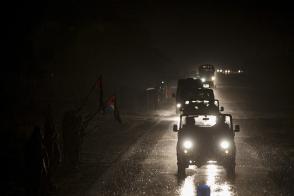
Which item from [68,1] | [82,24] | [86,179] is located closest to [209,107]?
[86,179]

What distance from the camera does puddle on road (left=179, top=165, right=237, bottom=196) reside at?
11.7 metres

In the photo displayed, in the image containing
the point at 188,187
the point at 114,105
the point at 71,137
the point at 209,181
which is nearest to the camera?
the point at 188,187

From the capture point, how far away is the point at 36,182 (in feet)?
35.4

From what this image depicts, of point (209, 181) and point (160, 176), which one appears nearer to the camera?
point (209, 181)

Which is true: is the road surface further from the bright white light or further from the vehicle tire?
the vehicle tire

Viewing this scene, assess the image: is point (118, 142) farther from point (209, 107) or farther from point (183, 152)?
point (183, 152)

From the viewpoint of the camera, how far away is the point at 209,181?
13133 millimetres

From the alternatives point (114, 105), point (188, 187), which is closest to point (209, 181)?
point (188, 187)

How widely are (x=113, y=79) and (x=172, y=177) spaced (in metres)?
70.0

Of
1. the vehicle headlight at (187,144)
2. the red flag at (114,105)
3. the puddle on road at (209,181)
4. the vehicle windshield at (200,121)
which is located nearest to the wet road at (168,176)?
the puddle on road at (209,181)

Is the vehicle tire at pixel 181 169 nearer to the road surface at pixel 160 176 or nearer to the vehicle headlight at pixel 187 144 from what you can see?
the road surface at pixel 160 176

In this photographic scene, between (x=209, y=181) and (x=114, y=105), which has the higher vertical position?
(x=114, y=105)

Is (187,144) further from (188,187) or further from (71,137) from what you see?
(71,137)

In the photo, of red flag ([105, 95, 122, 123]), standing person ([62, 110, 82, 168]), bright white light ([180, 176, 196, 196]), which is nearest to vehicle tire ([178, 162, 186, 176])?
bright white light ([180, 176, 196, 196])
